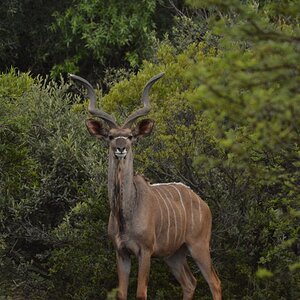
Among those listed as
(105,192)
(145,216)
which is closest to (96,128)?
(145,216)

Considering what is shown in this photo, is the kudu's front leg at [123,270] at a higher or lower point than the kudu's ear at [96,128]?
lower

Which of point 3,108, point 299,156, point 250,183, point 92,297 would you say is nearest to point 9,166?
point 3,108

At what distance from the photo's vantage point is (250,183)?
29.7ft

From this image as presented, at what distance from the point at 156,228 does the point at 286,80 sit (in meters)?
4.17

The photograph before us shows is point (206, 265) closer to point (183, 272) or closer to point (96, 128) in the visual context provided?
point (183, 272)

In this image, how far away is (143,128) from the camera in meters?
8.50

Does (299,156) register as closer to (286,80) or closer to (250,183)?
(286,80)

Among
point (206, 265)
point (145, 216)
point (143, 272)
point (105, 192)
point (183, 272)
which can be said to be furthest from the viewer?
point (105, 192)

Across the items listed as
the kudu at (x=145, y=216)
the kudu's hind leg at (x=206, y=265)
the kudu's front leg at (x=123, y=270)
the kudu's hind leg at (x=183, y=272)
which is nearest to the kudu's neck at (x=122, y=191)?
the kudu at (x=145, y=216)

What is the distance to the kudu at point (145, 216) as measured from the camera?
8.25 m

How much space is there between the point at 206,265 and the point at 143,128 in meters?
1.20

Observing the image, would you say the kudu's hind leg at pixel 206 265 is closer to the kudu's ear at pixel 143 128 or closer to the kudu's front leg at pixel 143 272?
the kudu's front leg at pixel 143 272

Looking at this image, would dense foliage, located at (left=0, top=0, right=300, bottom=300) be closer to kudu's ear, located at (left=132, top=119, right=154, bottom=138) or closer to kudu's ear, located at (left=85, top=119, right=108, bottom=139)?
kudu's ear, located at (left=132, top=119, right=154, bottom=138)

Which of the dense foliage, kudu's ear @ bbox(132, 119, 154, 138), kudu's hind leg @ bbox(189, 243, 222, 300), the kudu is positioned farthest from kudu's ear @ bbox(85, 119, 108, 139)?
kudu's hind leg @ bbox(189, 243, 222, 300)
